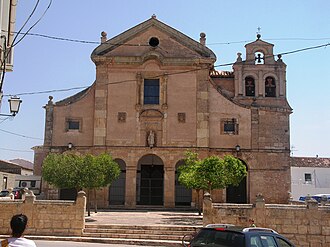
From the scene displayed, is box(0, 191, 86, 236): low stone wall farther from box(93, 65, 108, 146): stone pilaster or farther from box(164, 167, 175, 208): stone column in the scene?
box(93, 65, 108, 146): stone pilaster

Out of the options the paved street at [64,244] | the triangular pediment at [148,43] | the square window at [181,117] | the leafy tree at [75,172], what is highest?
the triangular pediment at [148,43]

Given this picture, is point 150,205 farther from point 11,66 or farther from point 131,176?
point 11,66

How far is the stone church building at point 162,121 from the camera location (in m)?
30.9

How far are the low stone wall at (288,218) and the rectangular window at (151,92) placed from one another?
14.3 m

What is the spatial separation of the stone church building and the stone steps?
426 inches

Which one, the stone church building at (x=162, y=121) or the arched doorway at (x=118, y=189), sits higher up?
the stone church building at (x=162, y=121)

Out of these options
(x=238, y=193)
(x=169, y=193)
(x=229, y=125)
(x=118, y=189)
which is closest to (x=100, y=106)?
(x=118, y=189)

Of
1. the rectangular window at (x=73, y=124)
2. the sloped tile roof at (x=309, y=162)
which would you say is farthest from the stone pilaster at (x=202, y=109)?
the sloped tile roof at (x=309, y=162)

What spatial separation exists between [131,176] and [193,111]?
6.34 meters

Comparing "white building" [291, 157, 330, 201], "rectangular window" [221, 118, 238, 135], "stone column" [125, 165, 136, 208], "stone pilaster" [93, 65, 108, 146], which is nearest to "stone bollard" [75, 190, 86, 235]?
"stone column" [125, 165, 136, 208]

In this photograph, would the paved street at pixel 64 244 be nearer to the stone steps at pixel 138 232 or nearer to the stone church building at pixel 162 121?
the stone steps at pixel 138 232

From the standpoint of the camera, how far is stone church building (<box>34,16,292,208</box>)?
30.9 metres

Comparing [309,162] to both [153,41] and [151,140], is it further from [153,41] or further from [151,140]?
[153,41]

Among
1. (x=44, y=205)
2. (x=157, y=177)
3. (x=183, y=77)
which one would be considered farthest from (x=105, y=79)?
(x=44, y=205)
